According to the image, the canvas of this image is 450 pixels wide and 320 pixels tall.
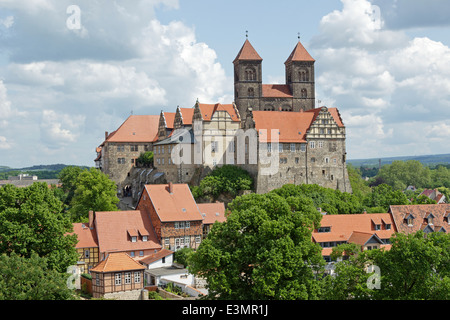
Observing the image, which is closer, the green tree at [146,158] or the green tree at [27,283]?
the green tree at [27,283]

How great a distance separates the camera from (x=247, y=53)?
87750 mm

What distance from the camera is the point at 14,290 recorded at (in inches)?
1133

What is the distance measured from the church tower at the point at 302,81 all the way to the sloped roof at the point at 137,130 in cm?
2271

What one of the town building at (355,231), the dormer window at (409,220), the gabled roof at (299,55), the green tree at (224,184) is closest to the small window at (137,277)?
the town building at (355,231)

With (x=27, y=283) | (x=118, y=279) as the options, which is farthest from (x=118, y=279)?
(x=27, y=283)

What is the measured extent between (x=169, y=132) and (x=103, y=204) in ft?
78.0

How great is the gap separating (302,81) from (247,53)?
9.88 m

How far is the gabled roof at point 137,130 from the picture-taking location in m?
87.6

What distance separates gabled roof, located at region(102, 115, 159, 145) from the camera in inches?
3447

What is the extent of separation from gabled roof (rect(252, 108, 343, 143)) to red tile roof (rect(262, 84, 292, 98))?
471 inches

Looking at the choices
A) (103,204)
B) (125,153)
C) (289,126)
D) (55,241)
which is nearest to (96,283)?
(55,241)

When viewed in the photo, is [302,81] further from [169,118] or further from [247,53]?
[169,118]

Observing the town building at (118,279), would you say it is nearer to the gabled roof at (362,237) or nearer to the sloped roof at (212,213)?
the sloped roof at (212,213)
